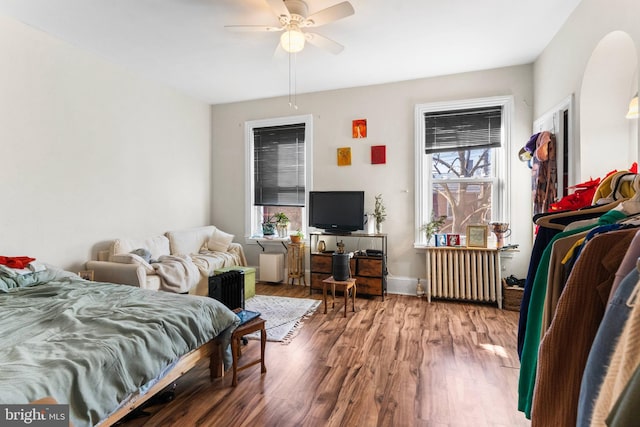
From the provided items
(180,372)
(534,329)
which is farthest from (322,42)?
(180,372)

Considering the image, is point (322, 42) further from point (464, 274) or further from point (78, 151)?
point (464, 274)

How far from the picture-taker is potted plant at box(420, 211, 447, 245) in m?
4.21

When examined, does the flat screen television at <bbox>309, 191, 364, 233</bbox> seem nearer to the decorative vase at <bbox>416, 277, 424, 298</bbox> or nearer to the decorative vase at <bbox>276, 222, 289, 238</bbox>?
the decorative vase at <bbox>276, 222, 289, 238</bbox>

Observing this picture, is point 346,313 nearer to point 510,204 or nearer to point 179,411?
point 179,411

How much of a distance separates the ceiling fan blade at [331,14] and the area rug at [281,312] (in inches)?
107

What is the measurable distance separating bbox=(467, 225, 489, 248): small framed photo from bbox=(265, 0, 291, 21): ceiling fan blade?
3.16m

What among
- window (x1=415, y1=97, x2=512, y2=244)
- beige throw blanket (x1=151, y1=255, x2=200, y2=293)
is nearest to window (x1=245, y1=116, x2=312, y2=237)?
beige throw blanket (x1=151, y1=255, x2=200, y2=293)

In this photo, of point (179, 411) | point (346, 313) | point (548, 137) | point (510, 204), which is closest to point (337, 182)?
point (346, 313)

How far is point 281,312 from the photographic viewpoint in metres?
3.66

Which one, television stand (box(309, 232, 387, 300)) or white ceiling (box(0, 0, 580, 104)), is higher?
white ceiling (box(0, 0, 580, 104))

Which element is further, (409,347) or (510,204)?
(510,204)

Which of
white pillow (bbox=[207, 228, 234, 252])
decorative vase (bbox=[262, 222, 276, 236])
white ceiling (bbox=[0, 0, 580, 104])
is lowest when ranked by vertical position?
white pillow (bbox=[207, 228, 234, 252])

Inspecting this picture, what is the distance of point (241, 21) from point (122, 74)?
2.02 meters

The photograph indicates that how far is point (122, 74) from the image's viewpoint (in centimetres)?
395
